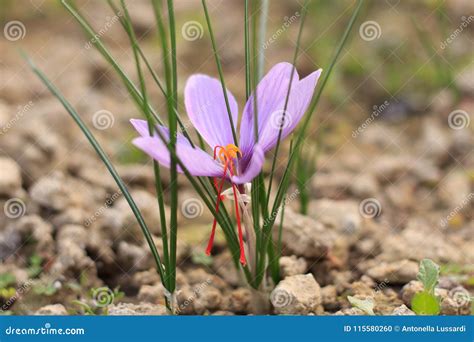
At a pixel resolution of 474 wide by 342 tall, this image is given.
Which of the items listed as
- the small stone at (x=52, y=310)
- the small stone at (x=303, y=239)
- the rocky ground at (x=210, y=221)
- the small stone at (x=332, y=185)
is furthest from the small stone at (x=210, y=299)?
the small stone at (x=332, y=185)

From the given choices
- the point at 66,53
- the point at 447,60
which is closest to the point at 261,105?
the point at 447,60

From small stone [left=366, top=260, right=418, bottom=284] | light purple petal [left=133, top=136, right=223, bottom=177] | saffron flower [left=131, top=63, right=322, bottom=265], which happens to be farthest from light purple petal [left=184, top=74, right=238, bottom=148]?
small stone [left=366, top=260, right=418, bottom=284]

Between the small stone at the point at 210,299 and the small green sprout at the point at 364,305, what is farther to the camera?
the small stone at the point at 210,299

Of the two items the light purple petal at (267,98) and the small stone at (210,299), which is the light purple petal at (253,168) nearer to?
the light purple petal at (267,98)

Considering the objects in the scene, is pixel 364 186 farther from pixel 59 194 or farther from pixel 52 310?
pixel 52 310

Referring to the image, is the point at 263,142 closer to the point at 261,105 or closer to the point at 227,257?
the point at 261,105

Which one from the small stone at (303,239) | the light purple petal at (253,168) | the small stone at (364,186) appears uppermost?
the light purple petal at (253,168)

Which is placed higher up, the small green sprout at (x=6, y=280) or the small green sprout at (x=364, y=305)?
the small green sprout at (x=364, y=305)

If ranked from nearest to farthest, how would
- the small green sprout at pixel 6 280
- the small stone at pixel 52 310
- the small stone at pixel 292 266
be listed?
1. the small stone at pixel 52 310
2. the small stone at pixel 292 266
3. the small green sprout at pixel 6 280
